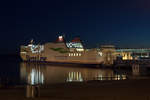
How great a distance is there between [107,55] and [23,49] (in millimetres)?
28132

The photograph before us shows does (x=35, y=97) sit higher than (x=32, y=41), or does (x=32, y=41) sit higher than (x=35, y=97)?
(x=32, y=41)

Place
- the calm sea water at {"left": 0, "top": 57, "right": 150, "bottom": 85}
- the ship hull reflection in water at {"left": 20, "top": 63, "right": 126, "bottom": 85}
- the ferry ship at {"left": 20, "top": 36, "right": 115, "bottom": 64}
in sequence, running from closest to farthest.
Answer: the calm sea water at {"left": 0, "top": 57, "right": 150, "bottom": 85} < the ship hull reflection in water at {"left": 20, "top": 63, "right": 126, "bottom": 85} < the ferry ship at {"left": 20, "top": 36, "right": 115, "bottom": 64}

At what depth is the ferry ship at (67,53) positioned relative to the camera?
4275 cm

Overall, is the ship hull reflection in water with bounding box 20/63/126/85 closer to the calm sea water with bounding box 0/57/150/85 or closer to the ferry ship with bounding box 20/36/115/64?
the calm sea water with bounding box 0/57/150/85

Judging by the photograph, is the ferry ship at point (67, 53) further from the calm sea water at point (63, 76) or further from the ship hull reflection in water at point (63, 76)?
the ship hull reflection in water at point (63, 76)

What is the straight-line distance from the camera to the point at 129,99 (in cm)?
704

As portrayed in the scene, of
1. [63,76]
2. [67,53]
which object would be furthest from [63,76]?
[67,53]

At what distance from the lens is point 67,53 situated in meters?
46.8

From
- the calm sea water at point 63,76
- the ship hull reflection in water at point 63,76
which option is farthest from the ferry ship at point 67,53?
the ship hull reflection in water at point 63,76

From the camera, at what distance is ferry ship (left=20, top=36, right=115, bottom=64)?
140 feet

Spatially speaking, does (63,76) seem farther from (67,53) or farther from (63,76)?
(67,53)

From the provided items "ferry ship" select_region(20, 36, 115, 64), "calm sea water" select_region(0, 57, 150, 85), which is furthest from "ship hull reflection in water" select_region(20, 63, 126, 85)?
"ferry ship" select_region(20, 36, 115, 64)

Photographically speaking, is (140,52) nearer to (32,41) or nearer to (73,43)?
(73,43)

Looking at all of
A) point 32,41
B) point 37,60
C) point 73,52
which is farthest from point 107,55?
point 32,41
